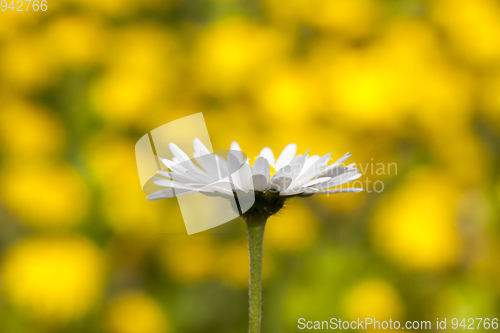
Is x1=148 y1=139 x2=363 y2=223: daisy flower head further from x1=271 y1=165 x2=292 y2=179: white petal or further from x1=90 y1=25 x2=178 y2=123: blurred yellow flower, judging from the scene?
x1=90 y1=25 x2=178 y2=123: blurred yellow flower

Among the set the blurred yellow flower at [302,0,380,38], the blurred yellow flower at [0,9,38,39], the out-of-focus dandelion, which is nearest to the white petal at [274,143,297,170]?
the out-of-focus dandelion

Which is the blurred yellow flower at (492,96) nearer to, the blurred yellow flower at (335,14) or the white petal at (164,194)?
the blurred yellow flower at (335,14)

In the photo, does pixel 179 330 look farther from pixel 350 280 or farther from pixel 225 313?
pixel 350 280

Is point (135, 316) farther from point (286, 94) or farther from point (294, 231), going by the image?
point (286, 94)

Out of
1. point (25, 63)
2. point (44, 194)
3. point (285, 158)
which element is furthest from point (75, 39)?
point (285, 158)

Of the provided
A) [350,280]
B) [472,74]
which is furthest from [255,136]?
[472,74]
